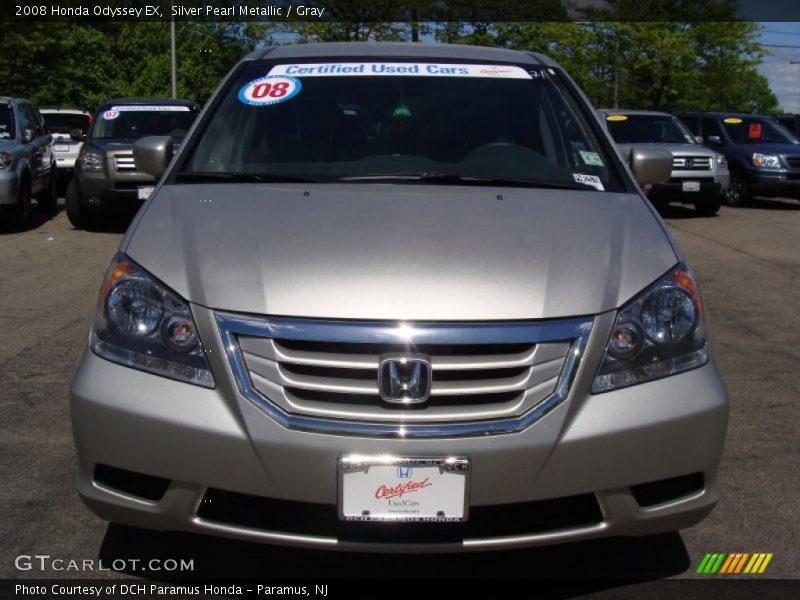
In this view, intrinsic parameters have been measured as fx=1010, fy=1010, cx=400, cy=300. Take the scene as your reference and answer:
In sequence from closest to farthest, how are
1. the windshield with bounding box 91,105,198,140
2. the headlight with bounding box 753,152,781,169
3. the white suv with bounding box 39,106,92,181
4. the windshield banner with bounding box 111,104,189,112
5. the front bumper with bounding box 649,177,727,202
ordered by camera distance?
1. the windshield with bounding box 91,105,198,140
2. the windshield banner with bounding box 111,104,189,112
3. the front bumper with bounding box 649,177,727,202
4. the headlight with bounding box 753,152,781,169
5. the white suv with bounding box 39,106,92,181

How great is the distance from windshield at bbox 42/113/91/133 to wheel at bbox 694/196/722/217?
1186 centimetres

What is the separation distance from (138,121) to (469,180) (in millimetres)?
10713

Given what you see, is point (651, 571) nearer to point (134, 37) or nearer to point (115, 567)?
point (115, 567)

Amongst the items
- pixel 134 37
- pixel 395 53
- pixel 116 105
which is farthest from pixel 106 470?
pixel 134 37

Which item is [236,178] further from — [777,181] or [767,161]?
[767,161]

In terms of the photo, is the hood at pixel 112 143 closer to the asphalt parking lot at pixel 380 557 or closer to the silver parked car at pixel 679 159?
the asphalt parking lot at pixel 380 557

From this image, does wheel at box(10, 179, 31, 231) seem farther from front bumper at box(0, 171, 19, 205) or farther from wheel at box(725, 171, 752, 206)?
wheel at box(725, 171, 752, 206)

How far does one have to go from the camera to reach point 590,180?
3840 millimetres

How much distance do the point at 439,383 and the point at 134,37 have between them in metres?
40.9

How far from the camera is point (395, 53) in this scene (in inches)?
177

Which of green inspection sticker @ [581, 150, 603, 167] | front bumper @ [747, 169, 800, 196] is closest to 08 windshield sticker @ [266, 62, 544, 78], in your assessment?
green inspection sticker @ [581, 150, 603, 167]

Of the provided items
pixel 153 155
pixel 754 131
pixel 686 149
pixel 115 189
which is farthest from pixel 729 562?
pixel 754 131

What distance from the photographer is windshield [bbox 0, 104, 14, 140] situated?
12750 mm

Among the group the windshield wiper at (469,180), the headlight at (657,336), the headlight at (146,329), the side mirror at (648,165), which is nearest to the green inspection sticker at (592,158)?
the windshield wiper at (469,180)
